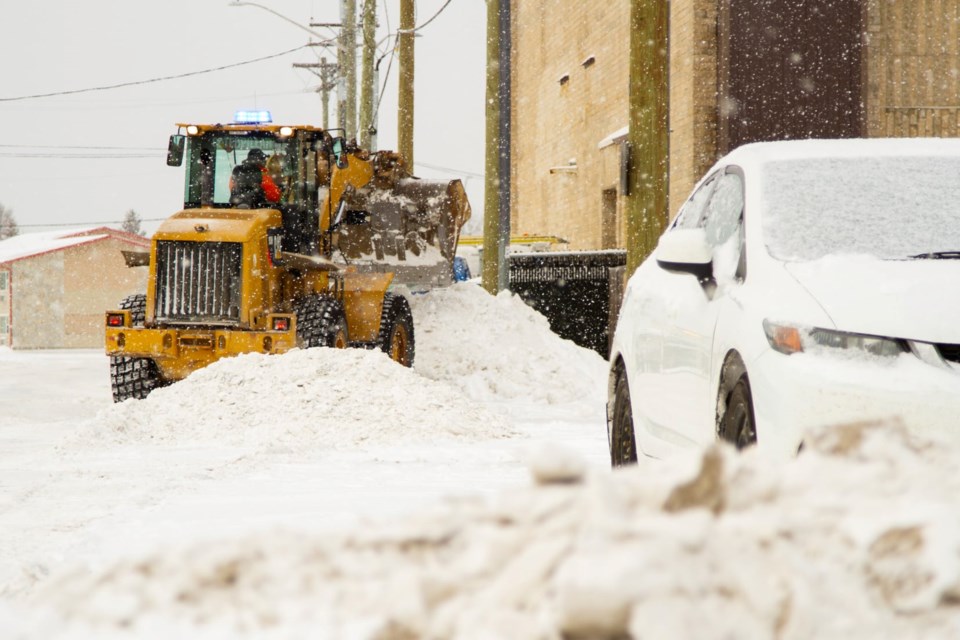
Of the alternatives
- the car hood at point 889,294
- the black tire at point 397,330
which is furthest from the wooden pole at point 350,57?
the car hood at point 889,294

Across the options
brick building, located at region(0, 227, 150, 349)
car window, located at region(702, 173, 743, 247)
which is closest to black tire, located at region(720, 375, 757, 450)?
car window, located at region(702, 173, 743, 247)

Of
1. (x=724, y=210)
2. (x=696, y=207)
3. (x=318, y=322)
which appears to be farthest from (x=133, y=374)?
(x=724, y=210)

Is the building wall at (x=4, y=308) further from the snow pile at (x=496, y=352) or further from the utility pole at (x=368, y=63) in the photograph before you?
the snow pile at (x=496, y=352)

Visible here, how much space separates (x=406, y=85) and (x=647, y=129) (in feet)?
46.3

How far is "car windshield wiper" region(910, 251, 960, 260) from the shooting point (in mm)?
4695

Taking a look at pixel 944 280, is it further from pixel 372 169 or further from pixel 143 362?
pixel 372 169

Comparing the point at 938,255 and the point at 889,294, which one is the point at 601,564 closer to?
the point at 889,294

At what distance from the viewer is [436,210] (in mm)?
16047

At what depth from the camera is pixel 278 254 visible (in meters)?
13.9

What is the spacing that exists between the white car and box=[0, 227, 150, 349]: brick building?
115 feet

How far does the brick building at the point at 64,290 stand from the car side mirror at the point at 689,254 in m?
35.7

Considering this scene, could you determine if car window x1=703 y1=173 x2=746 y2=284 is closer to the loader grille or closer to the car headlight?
the car headlight

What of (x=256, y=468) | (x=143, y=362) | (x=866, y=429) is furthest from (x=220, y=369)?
(x=866, y=429)

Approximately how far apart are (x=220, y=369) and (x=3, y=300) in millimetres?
32585
